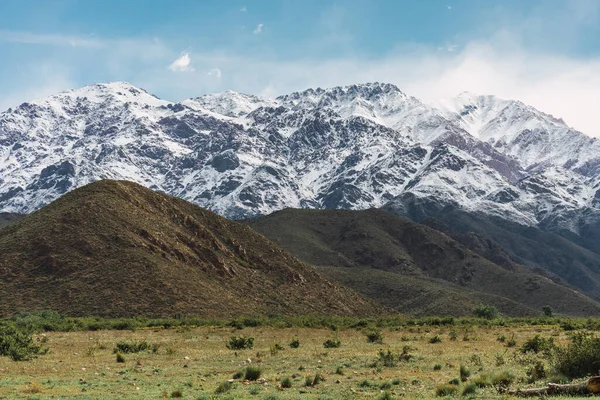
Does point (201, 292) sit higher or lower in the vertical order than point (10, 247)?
lower

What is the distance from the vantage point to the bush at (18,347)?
36406 mm

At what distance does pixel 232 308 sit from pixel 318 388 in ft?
198

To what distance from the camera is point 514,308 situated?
502ft

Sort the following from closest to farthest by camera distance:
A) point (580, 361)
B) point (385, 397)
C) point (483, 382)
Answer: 1. point (385, 397)
2. point (483, 382)
3. point (580, 361)

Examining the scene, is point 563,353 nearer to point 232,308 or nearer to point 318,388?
point 318,388

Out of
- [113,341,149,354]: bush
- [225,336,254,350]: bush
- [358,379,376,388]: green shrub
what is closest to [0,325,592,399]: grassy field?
[358,379,376,388]: green shrub

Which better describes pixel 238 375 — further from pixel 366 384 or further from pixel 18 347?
pixel 18 347

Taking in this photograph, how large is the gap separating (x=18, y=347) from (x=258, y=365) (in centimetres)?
1501

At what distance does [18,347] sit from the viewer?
37594 mm

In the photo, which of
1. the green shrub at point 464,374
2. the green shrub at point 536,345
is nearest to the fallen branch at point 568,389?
the green shrub at point 464,374

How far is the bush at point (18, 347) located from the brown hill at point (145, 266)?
34.5m

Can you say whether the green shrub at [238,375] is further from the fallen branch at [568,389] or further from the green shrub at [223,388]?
the fallen branch at [568,389]

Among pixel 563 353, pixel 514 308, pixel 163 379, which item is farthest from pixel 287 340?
pixel 514 308

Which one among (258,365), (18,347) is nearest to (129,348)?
(18,347)
